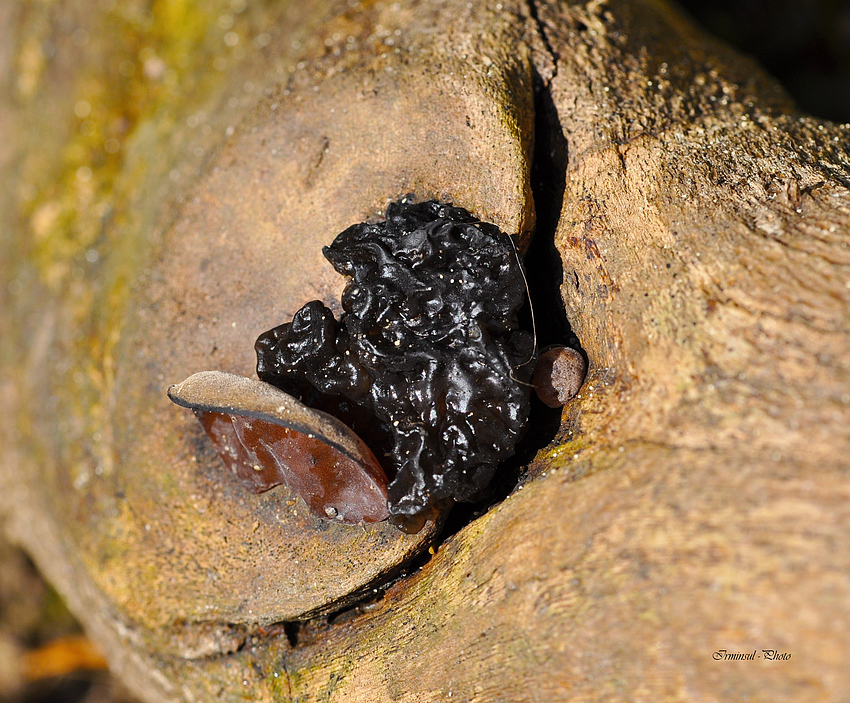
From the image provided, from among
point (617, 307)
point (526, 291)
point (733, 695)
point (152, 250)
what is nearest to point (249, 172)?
point (152, 250)

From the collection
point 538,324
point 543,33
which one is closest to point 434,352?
point 538,324

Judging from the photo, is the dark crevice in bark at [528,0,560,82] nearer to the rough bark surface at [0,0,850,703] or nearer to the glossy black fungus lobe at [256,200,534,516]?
the rough bark surface at [0,0,850,703]

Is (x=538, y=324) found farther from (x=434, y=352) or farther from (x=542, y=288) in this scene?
(x=434, y=352)

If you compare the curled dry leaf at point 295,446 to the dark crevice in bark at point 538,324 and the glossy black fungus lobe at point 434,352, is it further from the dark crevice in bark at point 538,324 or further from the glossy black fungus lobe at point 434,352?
the dark crevice in bark at point 538,324

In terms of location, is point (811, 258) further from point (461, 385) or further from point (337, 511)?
point (337, 511)

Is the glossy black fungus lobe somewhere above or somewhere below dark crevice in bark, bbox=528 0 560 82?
below

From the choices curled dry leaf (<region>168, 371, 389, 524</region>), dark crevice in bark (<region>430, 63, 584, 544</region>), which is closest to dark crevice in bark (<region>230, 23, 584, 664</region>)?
dark crevice in bark (<region>430, 63, 584, 544</region>)

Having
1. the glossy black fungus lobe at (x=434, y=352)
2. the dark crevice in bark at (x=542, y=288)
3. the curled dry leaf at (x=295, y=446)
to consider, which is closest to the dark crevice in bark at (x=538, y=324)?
the dark crevice in bark at (x=542, y=288)
